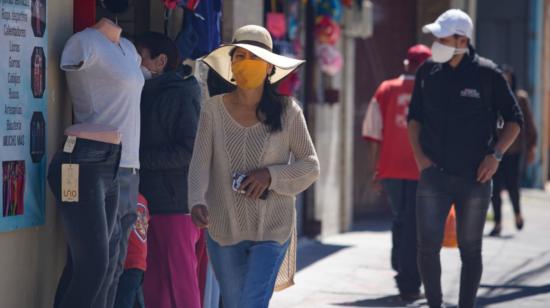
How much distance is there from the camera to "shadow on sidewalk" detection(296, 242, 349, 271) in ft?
37.0

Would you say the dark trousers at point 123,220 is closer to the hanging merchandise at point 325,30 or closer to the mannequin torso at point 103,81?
the mannequin torso at point 103,81

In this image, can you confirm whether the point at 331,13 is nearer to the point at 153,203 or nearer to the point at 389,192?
the point at 389,192

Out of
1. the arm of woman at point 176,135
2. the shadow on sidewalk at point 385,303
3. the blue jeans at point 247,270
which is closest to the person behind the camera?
the blue jeans at point 247,270

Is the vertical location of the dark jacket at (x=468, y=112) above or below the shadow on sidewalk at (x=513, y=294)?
above

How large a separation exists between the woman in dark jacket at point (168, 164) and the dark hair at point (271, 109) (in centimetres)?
109

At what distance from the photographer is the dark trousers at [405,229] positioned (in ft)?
30.7

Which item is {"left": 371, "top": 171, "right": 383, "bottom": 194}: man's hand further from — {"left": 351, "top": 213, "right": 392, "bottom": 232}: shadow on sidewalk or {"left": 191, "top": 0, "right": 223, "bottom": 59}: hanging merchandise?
{"left": 351, "top": 213, "right": 392, "bottom": 232}: shadow on sidewalk

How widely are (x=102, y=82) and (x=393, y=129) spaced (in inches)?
146

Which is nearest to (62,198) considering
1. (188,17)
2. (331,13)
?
(188,17)

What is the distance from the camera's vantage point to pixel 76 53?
21.2 ft

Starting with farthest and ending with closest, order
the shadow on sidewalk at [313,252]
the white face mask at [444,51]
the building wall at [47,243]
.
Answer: the shadow on sidewalk at [313,252], the white face mask at [444,51], the building wall at [47,243]

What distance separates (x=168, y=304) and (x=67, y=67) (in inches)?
61.1

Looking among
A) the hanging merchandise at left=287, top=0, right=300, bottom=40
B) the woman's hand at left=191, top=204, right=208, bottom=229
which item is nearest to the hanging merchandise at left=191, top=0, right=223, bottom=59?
the woman's hand at left=191, top=204, right=208, bottom=229

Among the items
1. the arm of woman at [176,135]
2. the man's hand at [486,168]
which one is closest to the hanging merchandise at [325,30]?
the man's hand at [486,168]
